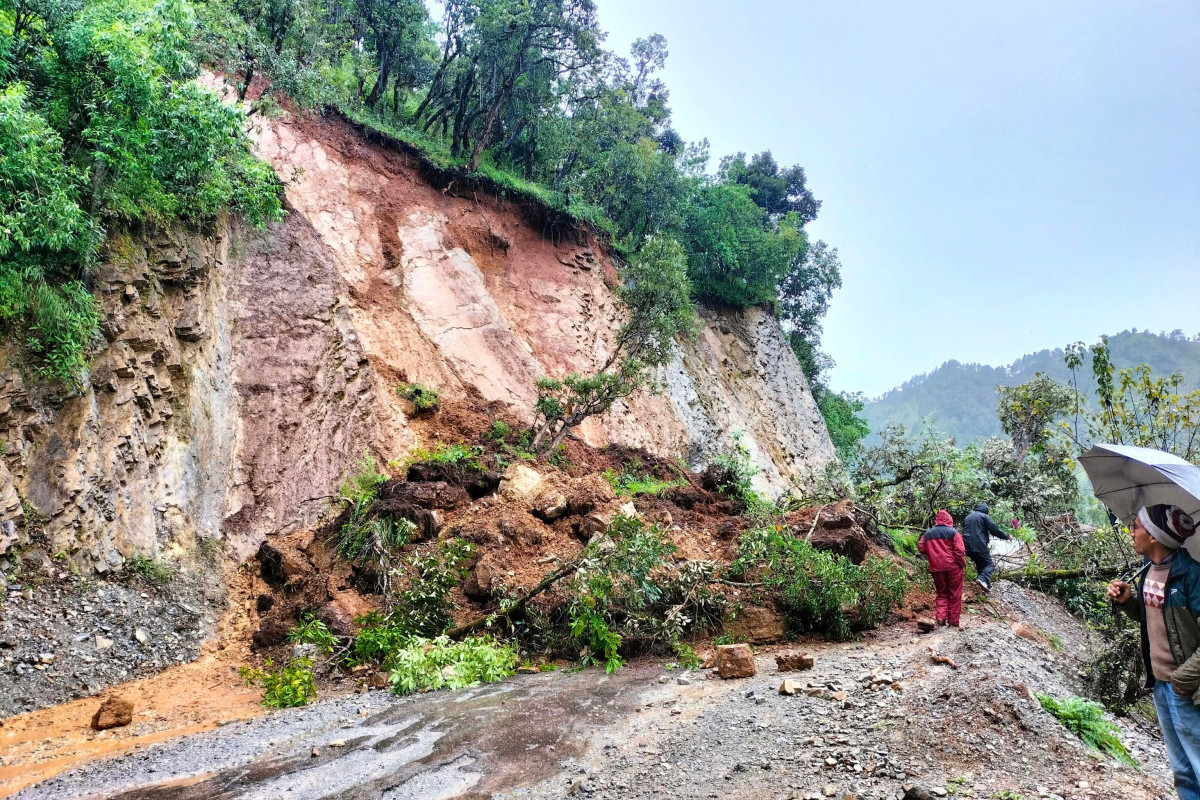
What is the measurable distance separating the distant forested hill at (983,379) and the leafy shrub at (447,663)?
115757mm

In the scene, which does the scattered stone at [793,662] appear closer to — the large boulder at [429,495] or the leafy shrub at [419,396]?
the large boulder at [429,495]

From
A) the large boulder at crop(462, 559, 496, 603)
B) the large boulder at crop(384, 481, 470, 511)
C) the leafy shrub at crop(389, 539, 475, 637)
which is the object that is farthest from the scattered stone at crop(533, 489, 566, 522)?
the leafy shrub at crop(389, 539, 475, 637)

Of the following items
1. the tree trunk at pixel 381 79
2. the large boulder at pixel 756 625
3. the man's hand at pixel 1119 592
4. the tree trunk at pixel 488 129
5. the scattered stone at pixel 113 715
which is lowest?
the scattered stone at pixel 113 715

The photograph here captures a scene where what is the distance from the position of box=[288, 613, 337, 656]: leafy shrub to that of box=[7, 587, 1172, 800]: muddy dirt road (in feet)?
3.90

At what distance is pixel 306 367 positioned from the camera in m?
11.4

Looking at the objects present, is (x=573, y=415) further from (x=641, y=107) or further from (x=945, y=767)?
(x=641, y=107)

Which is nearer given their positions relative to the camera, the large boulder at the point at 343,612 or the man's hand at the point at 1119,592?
the man's hand at the point at 1119,592

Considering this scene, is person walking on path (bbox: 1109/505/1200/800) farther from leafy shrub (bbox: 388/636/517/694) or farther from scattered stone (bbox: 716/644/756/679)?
leafy shrub (bbox: 388/636/517/694)

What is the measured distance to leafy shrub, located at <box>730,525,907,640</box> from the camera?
295 inches

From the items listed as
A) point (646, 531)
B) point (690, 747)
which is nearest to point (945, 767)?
point (690, 747)

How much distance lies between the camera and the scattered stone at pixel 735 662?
608cm

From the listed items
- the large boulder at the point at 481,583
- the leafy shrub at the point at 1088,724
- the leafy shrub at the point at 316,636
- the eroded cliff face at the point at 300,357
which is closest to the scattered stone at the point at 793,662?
the leafy shrub at the point at 1088,724

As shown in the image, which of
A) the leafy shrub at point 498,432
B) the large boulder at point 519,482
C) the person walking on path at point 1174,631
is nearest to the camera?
the person walking on path at point 1174,631

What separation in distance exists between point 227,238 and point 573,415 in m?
7.22
